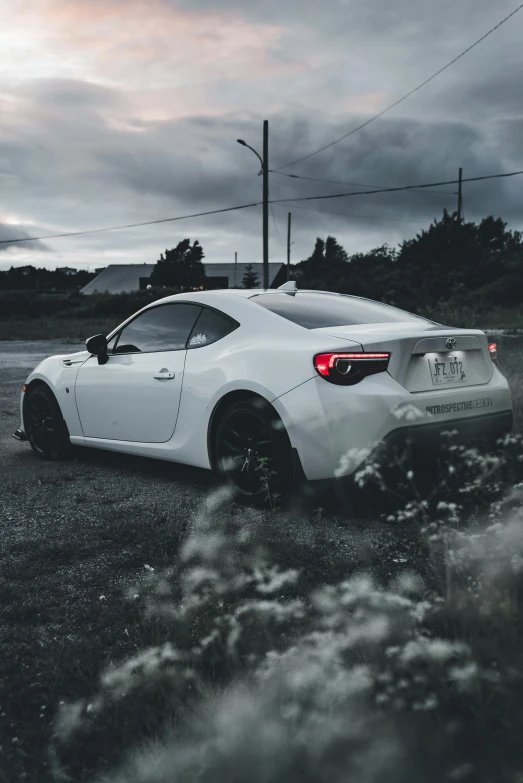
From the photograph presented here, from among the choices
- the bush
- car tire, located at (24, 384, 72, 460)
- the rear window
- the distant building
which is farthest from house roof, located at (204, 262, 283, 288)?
the bush

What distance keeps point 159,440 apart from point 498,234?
62.4 meters

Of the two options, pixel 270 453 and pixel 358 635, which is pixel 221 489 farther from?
pixel 358 635

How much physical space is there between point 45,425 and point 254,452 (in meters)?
2.65

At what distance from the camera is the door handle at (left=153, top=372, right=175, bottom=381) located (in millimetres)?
4906

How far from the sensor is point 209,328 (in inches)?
192

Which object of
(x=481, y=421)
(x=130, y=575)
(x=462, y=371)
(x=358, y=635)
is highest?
(x=462, y=371)

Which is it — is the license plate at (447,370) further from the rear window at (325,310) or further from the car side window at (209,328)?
the car side window at (209,328)

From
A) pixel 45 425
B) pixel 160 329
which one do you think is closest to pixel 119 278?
pixel 45 425

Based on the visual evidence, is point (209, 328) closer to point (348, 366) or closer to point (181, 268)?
point (348, 366)

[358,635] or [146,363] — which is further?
[146,363]

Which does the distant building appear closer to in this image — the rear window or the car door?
the car door

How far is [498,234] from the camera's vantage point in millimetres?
62219

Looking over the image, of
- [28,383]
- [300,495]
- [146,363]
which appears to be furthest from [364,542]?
[28,383]

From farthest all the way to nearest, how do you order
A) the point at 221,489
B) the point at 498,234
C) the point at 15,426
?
the point at 498,234 < the point at 15,426 < the point at 221,489
